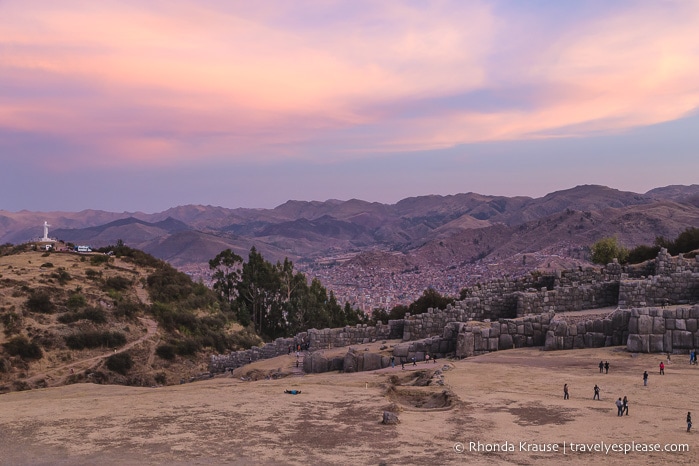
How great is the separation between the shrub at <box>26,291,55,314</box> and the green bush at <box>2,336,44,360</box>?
12.5 feet

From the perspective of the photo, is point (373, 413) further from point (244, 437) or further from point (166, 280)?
point (166, 280)

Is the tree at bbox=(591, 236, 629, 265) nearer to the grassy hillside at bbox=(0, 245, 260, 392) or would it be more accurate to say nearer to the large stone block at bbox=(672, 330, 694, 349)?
the large stone block at bbox=(672, 330, 694, 349)

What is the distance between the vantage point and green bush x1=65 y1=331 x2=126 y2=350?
3450cm

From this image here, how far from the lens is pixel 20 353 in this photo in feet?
104

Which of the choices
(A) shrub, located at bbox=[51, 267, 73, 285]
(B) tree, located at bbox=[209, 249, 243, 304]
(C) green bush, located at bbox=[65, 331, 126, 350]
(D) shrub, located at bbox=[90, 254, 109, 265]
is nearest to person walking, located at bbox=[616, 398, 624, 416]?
(C) green bush, located at bbox=[65, 331, 126, 350]

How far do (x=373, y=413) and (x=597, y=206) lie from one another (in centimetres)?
18389

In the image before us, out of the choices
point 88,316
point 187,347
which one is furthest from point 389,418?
point 88,316

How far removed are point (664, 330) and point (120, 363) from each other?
27674 mm

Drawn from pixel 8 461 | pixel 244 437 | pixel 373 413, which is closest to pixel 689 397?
pixel 373 413

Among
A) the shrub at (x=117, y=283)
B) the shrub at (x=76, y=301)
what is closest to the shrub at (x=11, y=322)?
the shrub at (x=76, y=301)

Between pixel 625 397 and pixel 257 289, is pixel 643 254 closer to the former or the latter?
pixel 625 397

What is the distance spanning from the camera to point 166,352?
36.9 m

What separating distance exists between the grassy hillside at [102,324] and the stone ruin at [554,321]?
24.9ft

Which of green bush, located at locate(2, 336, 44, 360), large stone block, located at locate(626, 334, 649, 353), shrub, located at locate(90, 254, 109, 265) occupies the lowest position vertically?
green bush, located at locate(2, 336, 44, 360)
